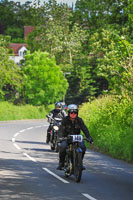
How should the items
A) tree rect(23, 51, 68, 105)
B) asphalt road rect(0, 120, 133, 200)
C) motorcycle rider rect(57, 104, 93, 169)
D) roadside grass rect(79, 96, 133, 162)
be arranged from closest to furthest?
1. asphalt road rect(0, 120, 133, 200)
2. motorcycle rider rect(57, 104, 93, 169)
3. roadside grass rect(79, 96, 133, 162)
4. tree rect(23, 51, 68, 105)

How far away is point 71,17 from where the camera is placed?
73938mm

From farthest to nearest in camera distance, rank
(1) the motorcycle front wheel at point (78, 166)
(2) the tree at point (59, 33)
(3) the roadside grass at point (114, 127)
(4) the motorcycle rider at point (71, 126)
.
Result: (2) the tree at point (59, 33), (3) the roadside grass at point (114, 127), (4) the motorcycle rider at point (71, 126), (1) the motorcycle front wheel at point (78, 166)

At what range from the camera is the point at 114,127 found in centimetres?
2138

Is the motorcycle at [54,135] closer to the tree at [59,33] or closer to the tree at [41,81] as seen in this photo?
the tree at [41,81]

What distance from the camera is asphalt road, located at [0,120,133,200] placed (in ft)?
32.1

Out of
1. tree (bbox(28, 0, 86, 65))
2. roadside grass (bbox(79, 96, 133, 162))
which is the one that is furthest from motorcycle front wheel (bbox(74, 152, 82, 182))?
tree (bbox(28, 0, 86, 65))

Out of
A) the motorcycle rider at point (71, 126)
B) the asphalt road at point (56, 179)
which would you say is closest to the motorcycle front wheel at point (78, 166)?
the asphalt road at point (56, 179)

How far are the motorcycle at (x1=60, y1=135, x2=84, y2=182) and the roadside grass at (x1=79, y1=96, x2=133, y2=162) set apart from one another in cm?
479

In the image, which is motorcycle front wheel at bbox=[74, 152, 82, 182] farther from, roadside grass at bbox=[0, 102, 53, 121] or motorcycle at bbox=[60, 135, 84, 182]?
roadside grass at bbox=[0, 102, 53, 121]

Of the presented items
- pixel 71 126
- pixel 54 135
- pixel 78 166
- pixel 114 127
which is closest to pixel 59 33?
pixel 114 127

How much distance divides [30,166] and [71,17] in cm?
6031

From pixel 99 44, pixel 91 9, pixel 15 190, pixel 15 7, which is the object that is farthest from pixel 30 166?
pixel 15 7

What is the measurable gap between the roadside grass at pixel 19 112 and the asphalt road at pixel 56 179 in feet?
111

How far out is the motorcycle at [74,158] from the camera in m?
11.6
